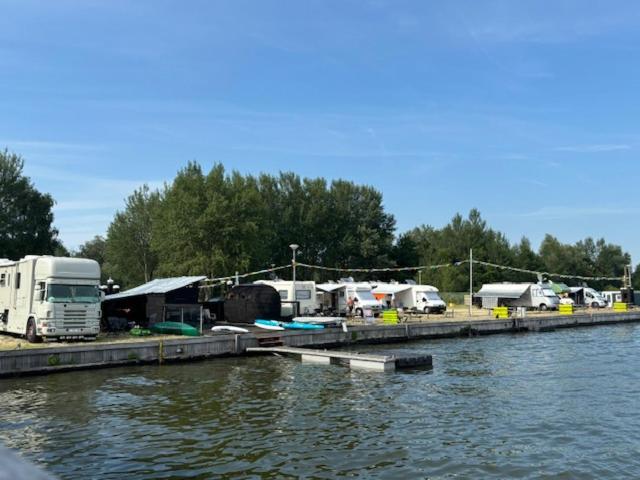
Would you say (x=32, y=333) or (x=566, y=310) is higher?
(x=566, y=310)

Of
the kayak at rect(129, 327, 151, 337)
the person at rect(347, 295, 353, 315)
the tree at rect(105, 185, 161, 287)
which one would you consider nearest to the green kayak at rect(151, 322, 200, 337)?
the kayak at rect(129, 327, 151, 337)

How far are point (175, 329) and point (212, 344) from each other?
13.7ft

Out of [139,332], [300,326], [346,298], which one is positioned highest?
[346,298]

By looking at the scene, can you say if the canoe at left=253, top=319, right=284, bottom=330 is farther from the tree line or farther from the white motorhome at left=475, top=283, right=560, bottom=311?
the white motorhome at left=475, top=283, right=560, bottom=311

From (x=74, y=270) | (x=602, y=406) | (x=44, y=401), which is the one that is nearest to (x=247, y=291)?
(x=74, y=270)

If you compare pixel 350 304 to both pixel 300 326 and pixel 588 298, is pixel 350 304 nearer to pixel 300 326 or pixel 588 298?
pixel 300 326

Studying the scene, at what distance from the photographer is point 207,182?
62.2 m

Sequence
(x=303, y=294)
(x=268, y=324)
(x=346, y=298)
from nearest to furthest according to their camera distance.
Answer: (x=268, y=324) < (x=303, y=294) < (x=346, y=298)

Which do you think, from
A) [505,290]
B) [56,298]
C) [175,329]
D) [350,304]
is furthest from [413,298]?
[56,298]

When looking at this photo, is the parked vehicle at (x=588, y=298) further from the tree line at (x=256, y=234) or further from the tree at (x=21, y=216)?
the tree at (x=21, y=216)

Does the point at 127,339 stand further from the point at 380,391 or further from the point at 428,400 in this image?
the point at 428,400

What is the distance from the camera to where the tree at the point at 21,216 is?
190 ft

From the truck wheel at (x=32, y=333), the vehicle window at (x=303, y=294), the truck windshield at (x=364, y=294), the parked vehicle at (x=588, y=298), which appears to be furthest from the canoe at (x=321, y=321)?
the parked vehicle at (x=588, y=298)

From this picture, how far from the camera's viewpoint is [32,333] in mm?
25547
